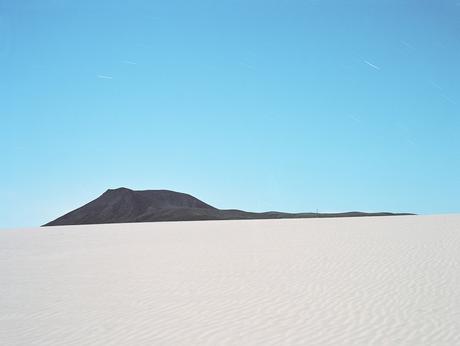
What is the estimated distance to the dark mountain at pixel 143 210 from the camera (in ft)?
289

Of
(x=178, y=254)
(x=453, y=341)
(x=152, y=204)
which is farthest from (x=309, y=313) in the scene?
(x=152, y=204)

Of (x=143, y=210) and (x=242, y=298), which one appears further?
(x=143, y=210)

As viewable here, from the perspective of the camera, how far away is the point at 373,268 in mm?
12250

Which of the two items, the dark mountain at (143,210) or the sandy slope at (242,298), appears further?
the dark mountain at (143,210)

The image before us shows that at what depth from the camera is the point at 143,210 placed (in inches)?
4122

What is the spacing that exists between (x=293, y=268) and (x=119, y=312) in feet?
18.1

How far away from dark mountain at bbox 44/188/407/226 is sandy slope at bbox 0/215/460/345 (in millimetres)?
69443

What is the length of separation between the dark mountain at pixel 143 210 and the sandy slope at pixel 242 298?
69.4 metres

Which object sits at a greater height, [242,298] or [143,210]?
[143,210]

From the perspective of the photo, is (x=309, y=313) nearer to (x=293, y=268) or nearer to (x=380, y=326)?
(x=380, y=326)

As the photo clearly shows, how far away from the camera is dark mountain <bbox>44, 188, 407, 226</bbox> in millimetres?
88125

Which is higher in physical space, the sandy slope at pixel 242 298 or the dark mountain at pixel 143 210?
the dark mountain at pixel 143 210

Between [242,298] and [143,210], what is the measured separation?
97.4 metres

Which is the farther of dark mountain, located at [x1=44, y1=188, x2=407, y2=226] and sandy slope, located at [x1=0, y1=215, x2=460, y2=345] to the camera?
dark mountain, located at [x1=44, y1=188, x2=407, y2=226]
